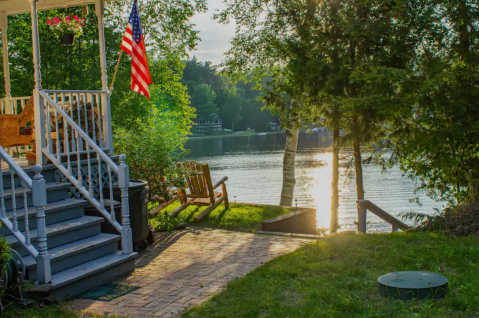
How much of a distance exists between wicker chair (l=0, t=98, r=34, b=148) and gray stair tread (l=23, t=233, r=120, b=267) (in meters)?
2.21

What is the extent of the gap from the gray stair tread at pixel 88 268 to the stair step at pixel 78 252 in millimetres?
64

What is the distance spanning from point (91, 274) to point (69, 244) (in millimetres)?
551

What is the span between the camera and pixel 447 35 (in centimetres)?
953

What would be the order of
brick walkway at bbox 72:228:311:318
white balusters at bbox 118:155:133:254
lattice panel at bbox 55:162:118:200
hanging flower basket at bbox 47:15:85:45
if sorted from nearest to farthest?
brick walkway at bbox 72:228:311:318, white balusters at bbox 118:155:133:254, lattice panel at bbox 55:162:118:200, hanging flower basket at bbox 47:15:85:45

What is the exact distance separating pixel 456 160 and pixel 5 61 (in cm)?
801

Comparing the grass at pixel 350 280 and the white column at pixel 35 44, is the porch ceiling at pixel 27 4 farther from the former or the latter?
the grass at pixel 350 280

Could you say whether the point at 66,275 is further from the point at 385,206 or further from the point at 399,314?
the point at 385,206

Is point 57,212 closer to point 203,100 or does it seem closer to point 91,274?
point 91,274

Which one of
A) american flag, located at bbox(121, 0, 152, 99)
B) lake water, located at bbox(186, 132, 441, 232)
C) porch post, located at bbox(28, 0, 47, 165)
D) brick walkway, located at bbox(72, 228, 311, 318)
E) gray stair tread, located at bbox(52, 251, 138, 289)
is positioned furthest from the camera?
lake water, located at bbox(186, 132, 441, 232)

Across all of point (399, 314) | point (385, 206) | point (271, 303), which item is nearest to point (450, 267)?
point (399, 314)

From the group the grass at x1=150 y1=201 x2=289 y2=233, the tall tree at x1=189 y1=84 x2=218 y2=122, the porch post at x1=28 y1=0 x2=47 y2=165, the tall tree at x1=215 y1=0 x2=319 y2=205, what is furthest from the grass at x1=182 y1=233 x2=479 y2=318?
the tall tree at x1=189 y1=84 x2=218 y2=122

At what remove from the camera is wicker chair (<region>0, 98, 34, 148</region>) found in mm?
7098

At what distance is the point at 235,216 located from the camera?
9.45m

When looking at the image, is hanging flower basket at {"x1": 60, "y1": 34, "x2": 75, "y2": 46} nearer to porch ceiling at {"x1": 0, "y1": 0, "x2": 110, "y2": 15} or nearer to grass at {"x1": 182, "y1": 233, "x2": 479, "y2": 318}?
porch ceiling at {"x1": 0, "y1": 0, "x2": 110, "y2": 15}
